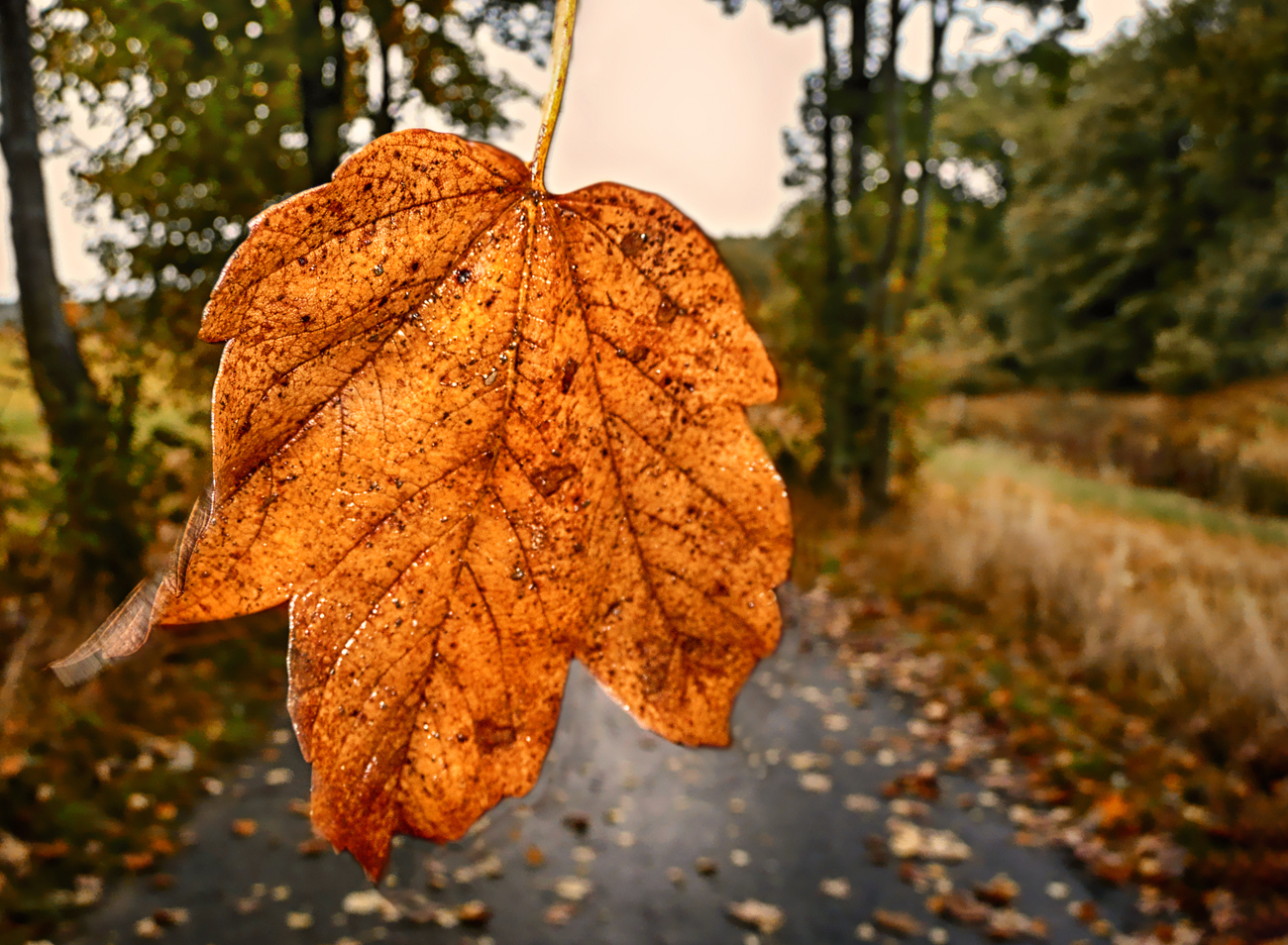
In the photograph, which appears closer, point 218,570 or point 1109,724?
point 218,570

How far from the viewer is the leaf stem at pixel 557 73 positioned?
0.66ft

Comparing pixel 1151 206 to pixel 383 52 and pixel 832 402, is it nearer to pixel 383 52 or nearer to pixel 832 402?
pixel 832 402

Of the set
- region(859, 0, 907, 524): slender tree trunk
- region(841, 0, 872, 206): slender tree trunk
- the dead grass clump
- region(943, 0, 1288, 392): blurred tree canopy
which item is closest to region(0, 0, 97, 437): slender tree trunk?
region(859, 0, 907, 524): slender tree trunk

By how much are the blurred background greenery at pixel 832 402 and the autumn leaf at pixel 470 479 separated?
54 mm

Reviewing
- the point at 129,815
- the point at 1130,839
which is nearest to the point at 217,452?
the point at 129,815

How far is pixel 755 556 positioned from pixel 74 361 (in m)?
3.97

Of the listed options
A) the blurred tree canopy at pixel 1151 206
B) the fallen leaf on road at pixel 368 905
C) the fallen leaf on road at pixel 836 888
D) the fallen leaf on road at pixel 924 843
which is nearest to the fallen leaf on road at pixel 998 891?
the fallen leaf on road at pixel 924 843

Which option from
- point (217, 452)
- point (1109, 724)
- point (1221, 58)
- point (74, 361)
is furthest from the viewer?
point (1221, 58)

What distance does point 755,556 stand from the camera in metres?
0.24

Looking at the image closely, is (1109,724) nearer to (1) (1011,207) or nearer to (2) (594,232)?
(2) (594,232)

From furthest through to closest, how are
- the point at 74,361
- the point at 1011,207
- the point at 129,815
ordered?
the point at 1011,207, the point at 129,815, the point at 74,361

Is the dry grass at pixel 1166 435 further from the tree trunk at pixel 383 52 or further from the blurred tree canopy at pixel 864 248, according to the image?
the tree trunk at pixel 383 52

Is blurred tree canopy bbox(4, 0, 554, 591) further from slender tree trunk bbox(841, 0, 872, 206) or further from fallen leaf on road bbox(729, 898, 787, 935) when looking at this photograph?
slender tree trunk bbox(841, 0, 872, 206)

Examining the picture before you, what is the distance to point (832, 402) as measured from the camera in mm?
6773
